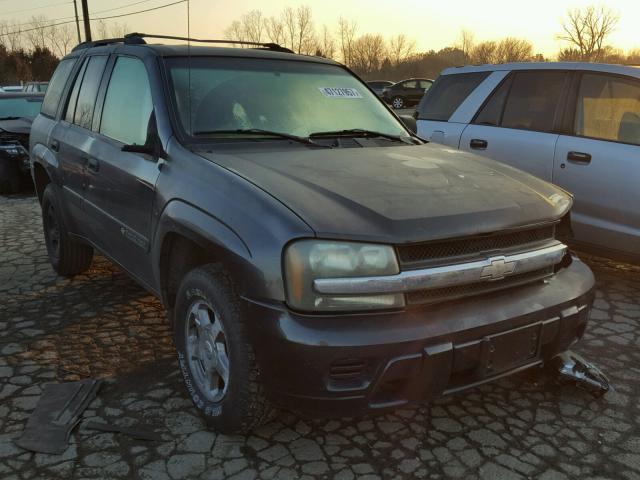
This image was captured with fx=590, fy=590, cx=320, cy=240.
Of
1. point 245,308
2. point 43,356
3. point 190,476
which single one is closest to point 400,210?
point 245,308

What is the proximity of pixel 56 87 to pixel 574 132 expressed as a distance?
13.8 ft

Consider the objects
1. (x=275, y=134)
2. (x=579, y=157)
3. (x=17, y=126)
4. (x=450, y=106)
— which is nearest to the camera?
(x=275, y=134)

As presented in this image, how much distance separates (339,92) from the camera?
3.70 metres

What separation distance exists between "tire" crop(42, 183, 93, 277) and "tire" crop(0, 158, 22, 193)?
14.5 ft

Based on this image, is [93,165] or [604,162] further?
[604,162]

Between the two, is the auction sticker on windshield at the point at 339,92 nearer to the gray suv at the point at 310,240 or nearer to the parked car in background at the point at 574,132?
the gray suv at the point at 310,240

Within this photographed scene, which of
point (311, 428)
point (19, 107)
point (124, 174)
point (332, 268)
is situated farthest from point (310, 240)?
point (19, 107)

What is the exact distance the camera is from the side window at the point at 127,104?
10.8 feet

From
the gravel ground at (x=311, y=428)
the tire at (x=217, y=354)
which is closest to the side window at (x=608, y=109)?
the gravel ground at (x=311, y=428)

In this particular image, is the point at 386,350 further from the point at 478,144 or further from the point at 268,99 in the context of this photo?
the point at 478,144

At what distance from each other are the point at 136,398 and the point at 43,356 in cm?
87

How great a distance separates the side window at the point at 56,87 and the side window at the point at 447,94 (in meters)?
3.43

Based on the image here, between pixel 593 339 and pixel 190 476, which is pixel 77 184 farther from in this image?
pixel 593 339

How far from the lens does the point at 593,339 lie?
377cm
